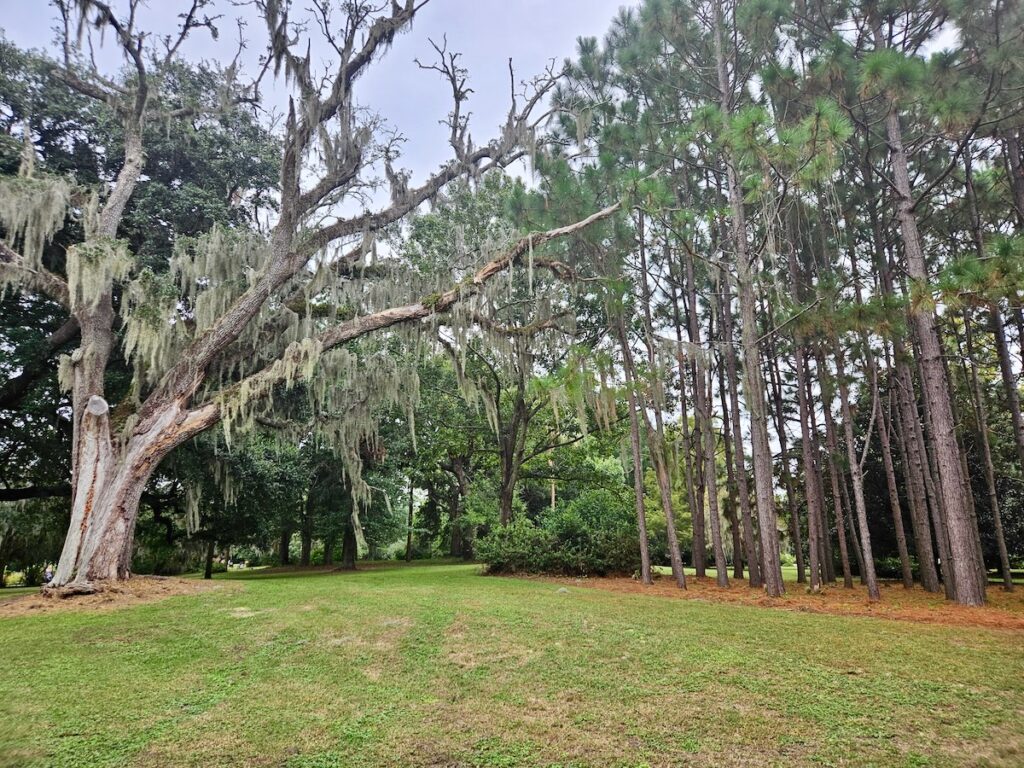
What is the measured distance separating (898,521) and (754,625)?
7.50 meters

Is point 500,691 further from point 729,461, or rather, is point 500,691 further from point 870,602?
point 729,461

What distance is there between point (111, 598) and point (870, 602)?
11.4 m

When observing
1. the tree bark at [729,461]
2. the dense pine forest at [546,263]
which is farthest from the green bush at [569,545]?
the tree bark at [729,461]

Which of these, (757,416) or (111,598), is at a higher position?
(757,416)

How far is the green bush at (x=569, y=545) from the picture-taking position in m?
13.4

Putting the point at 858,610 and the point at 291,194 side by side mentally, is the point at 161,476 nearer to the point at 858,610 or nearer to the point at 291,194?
the point at 291,194

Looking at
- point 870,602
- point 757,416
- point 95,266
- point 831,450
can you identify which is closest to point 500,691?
point 757,416

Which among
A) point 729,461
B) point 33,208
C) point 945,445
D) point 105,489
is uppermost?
point 33,208

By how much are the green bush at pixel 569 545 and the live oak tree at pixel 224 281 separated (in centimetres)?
439

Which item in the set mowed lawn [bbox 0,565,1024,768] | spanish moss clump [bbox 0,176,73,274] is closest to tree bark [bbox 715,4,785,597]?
mowed lawn [bbox 0,565,1024,768]

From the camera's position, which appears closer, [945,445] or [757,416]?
[945,445]

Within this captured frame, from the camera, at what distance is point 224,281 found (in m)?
10.2

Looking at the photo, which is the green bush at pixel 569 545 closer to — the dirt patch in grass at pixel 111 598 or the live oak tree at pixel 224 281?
the live oak tree at pixel 224 281

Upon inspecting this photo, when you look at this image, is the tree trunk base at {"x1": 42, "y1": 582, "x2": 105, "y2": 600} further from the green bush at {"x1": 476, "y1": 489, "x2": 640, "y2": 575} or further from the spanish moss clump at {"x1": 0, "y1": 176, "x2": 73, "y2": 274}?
the green bush at {"x1": 476, "y1": 489, "x2": 640, "y2": 575}
